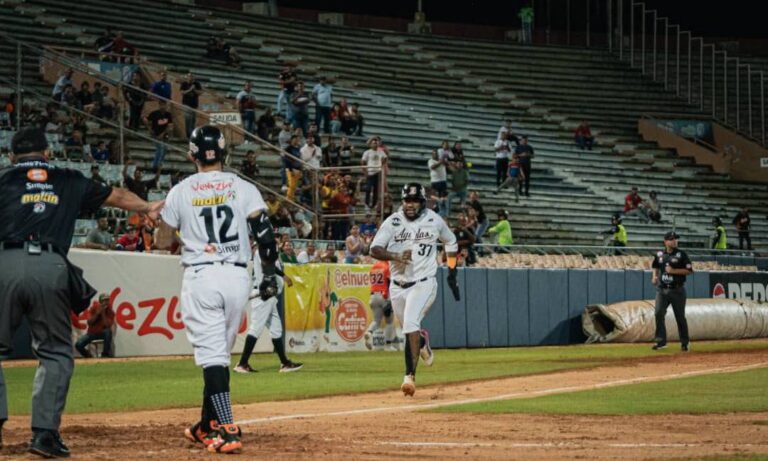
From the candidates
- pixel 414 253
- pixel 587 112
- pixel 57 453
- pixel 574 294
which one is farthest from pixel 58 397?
pixel 587 112

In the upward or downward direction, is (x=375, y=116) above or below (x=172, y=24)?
below

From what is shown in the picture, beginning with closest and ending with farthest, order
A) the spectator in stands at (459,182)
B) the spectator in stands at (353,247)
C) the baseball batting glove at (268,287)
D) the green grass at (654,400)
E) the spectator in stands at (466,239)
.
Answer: the baseball batting glove at (268,287) → the green grass at (654,400) → the spectator in stands at (353,247) → the spectator in stands at (466,239) → the spectator in stands at (459,182)

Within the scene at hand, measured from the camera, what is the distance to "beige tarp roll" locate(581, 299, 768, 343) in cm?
2969

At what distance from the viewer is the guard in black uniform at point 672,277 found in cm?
2459

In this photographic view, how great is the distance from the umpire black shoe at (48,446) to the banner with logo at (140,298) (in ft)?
45.6

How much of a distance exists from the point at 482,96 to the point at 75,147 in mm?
26887

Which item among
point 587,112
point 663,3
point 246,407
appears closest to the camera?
point 246,407

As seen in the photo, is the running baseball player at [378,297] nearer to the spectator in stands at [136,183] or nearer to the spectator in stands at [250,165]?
the spectator in stands at [250,165]

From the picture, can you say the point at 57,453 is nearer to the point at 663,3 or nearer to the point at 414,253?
the point at 414,253

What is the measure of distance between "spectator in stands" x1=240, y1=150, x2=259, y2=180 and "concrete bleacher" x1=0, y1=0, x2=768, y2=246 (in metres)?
9.57

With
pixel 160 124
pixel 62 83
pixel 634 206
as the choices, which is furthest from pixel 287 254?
pixel 634 206

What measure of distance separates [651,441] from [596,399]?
174 inches

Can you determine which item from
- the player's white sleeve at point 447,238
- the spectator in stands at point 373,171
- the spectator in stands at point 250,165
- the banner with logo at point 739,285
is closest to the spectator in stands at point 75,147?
the spectator in stands at point 250,165

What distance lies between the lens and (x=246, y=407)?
13.8 metres
